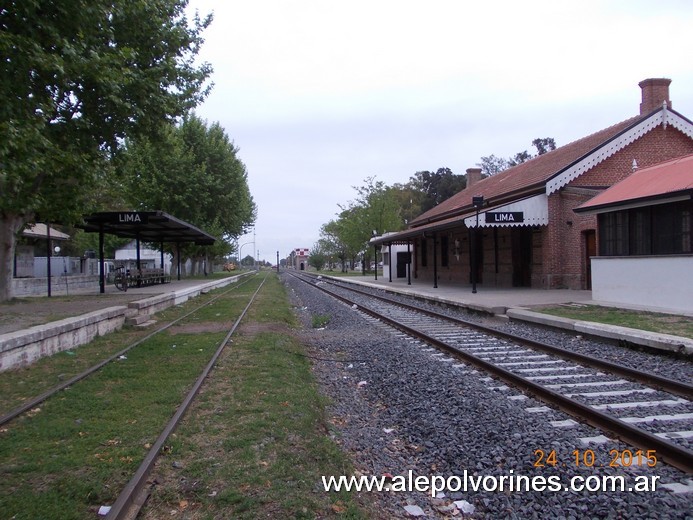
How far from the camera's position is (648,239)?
14094 millimetres

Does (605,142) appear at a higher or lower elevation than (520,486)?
higher

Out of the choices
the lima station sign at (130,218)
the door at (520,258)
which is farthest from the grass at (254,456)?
the door at (520,258)

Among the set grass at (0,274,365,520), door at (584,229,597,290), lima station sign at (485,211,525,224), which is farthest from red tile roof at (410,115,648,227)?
grass at (0,274,365,520)

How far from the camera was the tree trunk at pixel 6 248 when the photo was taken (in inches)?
587

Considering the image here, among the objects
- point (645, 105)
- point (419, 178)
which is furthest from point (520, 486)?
point (419, 178)

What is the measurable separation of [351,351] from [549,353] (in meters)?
3.83

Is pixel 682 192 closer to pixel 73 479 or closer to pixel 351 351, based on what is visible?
pixel 351 351

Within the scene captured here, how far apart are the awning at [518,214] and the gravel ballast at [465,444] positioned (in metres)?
12.7

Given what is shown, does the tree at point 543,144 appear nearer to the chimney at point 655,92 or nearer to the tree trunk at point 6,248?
the chimney at point 655,92

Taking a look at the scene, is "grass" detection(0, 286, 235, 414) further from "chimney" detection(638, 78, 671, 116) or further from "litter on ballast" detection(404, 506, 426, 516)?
"chimney" detection(638, 78, 671, 116)

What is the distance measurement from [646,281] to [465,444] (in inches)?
457

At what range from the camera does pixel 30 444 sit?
4.71m

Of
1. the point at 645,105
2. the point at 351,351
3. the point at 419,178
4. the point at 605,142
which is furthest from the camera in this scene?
the point at 419,178
